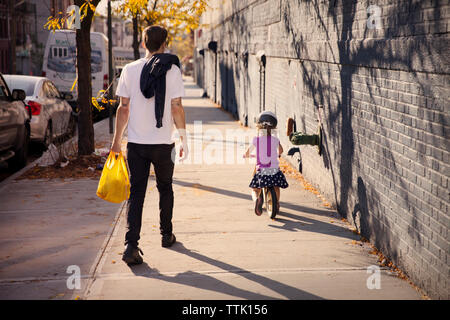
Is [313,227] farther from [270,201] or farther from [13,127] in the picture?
[13,127]

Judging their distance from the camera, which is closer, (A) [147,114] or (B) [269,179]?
(A) [147,114]

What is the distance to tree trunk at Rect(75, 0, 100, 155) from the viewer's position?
427 inches

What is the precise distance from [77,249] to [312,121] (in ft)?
14.4

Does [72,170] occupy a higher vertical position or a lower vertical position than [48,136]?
lower

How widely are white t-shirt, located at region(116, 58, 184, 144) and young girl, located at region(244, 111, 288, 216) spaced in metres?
2.09

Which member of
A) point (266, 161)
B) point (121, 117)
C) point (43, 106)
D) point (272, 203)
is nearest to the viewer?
point (121, 117)

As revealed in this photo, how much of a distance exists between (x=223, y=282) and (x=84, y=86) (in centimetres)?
686

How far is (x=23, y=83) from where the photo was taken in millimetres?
13031

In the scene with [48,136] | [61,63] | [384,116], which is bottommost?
[48,136]

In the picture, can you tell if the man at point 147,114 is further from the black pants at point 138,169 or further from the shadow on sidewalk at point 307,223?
the shadow on sidewalk at point 307,223

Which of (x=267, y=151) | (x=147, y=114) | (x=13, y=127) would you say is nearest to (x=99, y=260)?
(x=147, y=114)

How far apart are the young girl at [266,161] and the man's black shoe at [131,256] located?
2.13m

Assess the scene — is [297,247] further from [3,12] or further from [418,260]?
[3,12]

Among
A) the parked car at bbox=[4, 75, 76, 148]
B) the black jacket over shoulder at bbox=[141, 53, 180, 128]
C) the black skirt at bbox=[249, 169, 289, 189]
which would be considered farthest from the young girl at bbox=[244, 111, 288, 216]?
the parked car at bbox=[4, 75, 76, 148]
